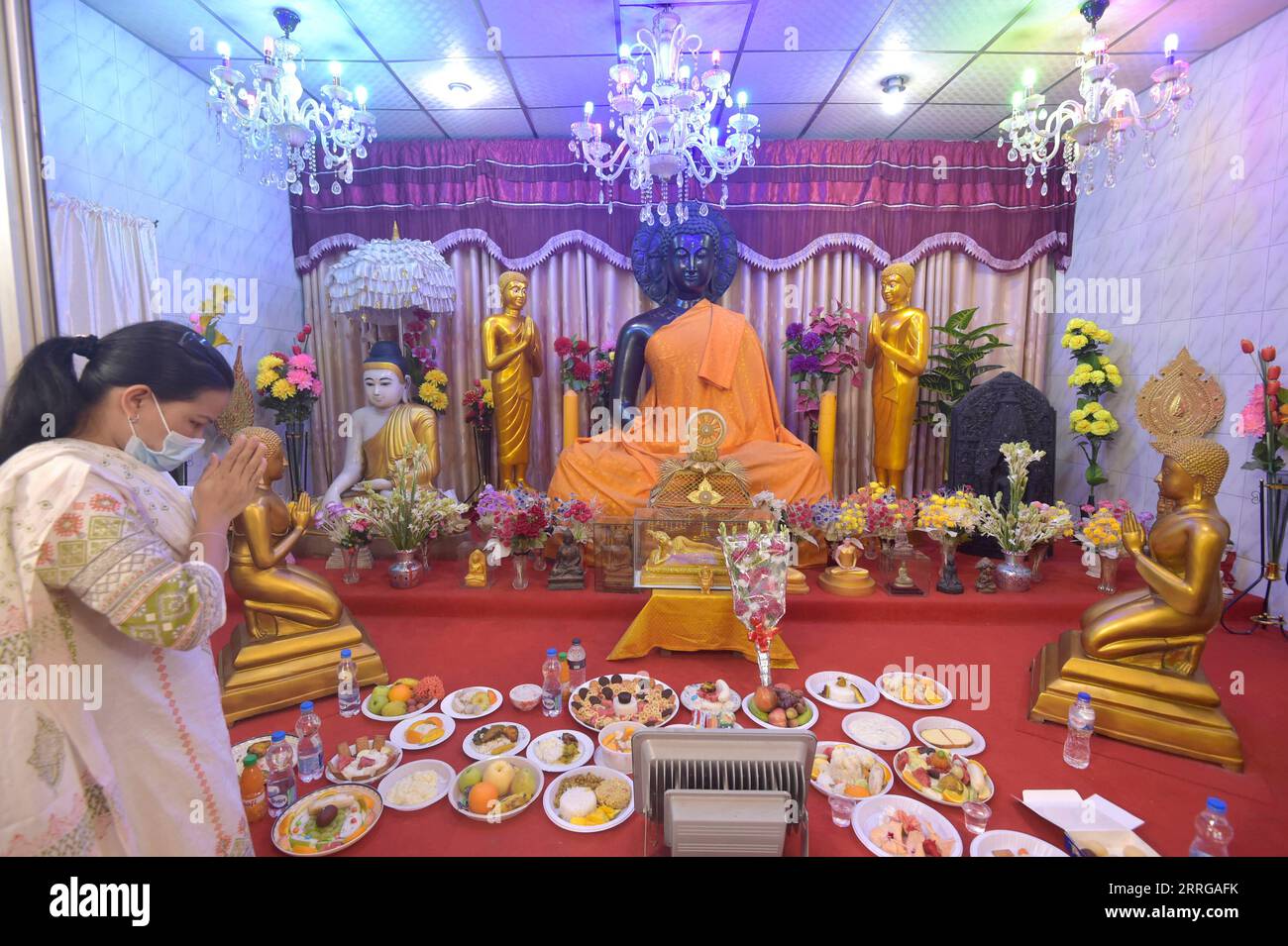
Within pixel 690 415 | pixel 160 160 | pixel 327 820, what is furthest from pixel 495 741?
pixel 160 160

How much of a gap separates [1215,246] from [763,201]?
3.23m

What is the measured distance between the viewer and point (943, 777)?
216 cm

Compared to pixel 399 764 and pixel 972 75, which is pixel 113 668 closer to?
pixel 399 764

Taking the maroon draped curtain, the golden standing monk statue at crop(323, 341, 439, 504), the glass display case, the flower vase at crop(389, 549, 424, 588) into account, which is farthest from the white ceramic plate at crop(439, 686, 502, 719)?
the maroon draped curtain

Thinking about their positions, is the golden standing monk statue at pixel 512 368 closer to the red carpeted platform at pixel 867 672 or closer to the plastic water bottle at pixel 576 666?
the red carpeted platform at pixel 867 672

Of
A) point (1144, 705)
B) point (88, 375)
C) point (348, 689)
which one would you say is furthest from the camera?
point (348, 689)

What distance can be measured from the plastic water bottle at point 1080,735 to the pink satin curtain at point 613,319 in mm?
3748

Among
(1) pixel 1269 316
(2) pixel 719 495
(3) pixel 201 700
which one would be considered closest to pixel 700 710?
(2) pixel 719 495

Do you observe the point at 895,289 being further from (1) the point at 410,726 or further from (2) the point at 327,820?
(2) the point at 327,820

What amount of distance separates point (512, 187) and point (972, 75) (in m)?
3.74

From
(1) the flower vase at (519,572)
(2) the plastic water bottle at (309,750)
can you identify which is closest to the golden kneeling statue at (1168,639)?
(1) the flower vase at (519,572)

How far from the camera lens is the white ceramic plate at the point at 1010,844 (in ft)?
5.97

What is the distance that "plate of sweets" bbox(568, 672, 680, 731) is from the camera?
253 cm

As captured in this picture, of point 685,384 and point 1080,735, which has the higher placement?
point 685,384
